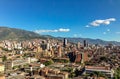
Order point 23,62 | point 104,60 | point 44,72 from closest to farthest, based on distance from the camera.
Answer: point 44,72 → point 23,62 → point 104,60

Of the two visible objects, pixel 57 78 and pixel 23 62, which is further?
pixel 23 62

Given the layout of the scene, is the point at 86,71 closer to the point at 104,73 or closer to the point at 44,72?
the point at 104,73

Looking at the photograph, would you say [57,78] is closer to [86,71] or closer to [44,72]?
[44,72]

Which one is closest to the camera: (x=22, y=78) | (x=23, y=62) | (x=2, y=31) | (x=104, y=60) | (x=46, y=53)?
(x=22, y=78)

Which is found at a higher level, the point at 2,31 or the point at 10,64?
the point at 2,31

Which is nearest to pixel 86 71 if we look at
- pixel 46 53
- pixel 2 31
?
pixel 46 53

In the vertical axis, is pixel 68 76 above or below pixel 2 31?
below

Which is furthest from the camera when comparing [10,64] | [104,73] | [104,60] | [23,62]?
[104,60]

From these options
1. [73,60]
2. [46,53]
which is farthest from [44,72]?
[46,53]

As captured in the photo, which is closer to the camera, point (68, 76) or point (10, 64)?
point (68, 76)
